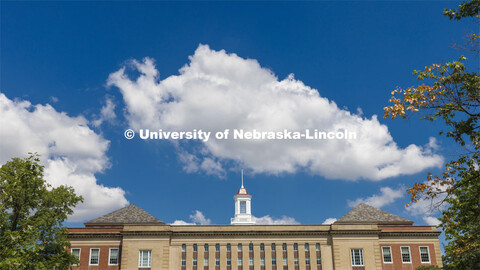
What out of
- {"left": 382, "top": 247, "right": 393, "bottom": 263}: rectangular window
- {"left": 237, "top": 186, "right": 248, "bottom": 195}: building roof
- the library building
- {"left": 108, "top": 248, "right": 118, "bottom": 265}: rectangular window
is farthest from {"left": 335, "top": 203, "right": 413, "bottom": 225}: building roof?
{"left": 108, "top": 248, "right": 118, "bottom": 265}: rectangular window

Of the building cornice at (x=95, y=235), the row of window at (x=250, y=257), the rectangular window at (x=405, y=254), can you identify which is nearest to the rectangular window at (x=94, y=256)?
the building cornice at (x=95, y=235)

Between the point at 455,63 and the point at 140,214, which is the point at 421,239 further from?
the point at 455,63

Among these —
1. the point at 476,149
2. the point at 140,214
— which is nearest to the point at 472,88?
the point at 476,149

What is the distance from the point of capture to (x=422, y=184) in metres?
15.2

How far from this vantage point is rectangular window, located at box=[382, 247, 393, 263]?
53.5 meters

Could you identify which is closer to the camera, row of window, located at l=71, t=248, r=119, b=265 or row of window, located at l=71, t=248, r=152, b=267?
row of window, located at l=71, t=248, r=152, b=267

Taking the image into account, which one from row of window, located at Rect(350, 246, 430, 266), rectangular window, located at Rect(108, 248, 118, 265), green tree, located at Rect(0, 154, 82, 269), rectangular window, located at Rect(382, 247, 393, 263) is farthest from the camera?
rectangular window, located at Rect(382, 247, 393, 263)

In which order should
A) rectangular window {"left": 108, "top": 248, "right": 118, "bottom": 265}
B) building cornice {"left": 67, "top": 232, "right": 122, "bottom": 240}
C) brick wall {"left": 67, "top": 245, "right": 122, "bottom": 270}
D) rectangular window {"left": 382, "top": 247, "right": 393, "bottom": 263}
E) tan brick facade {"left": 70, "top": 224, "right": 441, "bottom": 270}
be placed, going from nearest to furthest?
tan brick facade {"left": 70, "top": 224, "right": 441, "bottom": 270} < brick wall {"left": 67, "top": 245, "right": 122, "bottom": 270} < rectangular window {"left": 108, "top": 248, "right": 118, "bottom": 265} < building cornice {"left": 67, "top": 232, "right": 122, "bottom": 240} < rectangular window {"left": 382, "top": 247, "right": 393, "bottom": 263}

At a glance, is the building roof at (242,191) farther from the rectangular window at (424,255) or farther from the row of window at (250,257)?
the rectangular window at (424,255)

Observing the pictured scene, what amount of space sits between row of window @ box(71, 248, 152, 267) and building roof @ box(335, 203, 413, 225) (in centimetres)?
2515

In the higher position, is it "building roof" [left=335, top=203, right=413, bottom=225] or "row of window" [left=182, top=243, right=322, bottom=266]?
"building roof" [left=335, top=203, right=413, bottom=225]

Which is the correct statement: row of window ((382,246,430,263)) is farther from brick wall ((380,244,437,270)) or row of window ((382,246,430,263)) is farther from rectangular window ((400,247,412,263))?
brick wall ((380,244,437,270))

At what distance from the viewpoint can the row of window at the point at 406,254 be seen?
53500 millimetres

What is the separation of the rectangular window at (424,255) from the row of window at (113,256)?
1354 inches
